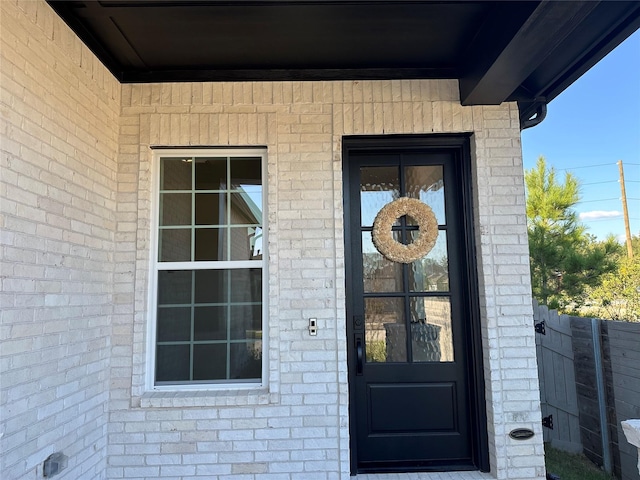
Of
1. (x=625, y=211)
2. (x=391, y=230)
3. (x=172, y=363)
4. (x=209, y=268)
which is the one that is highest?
(x=625, y=211)

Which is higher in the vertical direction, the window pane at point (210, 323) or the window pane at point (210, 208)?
the window pane at point (210, 208)

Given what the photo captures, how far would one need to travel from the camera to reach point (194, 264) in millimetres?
2783

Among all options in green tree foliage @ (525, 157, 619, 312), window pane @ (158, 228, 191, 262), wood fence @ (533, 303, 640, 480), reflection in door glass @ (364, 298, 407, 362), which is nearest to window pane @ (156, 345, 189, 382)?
window pane @ (158, 228, 191, 262)

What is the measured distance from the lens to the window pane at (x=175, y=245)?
9.19 ft

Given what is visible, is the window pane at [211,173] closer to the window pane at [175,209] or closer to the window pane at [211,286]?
the window pane at [175,209]

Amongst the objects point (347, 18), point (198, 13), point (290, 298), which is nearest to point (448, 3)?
point (347, 18)

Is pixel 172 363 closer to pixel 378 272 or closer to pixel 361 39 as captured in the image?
pixel 378 272

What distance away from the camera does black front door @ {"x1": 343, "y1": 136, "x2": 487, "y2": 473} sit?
8.89 feet

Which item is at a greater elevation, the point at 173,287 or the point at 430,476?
the point at 173,287

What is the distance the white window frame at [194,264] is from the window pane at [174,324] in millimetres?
45

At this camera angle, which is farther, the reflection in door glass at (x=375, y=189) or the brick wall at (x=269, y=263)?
the reflection in door glass at (x=375, y=189)

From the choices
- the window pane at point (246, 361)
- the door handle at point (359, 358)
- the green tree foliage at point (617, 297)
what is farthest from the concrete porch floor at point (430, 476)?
the green tree foliage at point (617, 297)

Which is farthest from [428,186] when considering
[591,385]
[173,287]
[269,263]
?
[591,385]

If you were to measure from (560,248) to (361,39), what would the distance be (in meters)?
4.07
